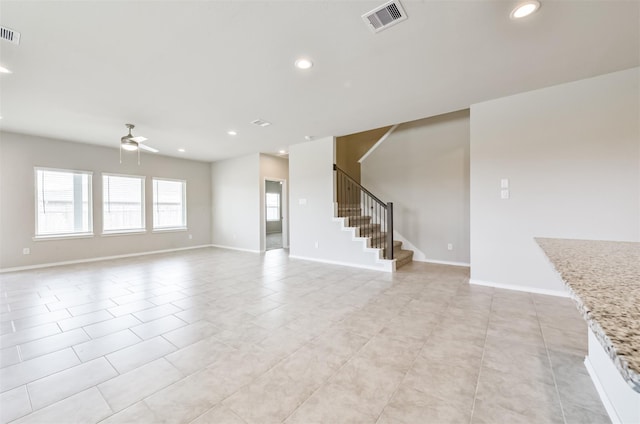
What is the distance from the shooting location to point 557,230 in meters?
Answer: 3.47

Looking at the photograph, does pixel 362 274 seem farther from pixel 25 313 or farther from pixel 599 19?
pixel 25 313

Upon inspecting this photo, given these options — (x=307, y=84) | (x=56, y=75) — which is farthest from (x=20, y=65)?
(x=307, y=84)

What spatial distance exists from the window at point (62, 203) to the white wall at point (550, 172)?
8.12 metres

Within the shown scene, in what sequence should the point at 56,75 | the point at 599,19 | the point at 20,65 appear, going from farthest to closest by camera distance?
1. the point at 56,75
2. the point at 20,65
3. the point at 599,19

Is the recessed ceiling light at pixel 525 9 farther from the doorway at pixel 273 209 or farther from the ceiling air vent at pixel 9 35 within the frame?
the doorway at pixel 273 209

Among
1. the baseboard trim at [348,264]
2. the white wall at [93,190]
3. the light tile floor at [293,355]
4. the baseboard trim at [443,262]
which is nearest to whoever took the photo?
the light tile floor at [293,355]

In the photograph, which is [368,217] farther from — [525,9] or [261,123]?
[525,9]

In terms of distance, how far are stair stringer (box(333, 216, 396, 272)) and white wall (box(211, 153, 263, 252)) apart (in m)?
2.78

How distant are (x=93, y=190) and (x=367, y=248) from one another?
6.50 m

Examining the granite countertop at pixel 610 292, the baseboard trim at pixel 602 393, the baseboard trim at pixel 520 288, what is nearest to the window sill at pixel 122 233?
the baseboard trim at pixel 520 288

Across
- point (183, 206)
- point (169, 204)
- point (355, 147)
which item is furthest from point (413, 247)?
point (169, 204)

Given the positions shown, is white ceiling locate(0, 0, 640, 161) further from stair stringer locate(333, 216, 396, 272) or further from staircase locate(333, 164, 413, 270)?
stair stringer locate(333, 216, 396, 272)

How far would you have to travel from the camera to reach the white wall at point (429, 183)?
538 centimetres

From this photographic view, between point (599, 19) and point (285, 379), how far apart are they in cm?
387
